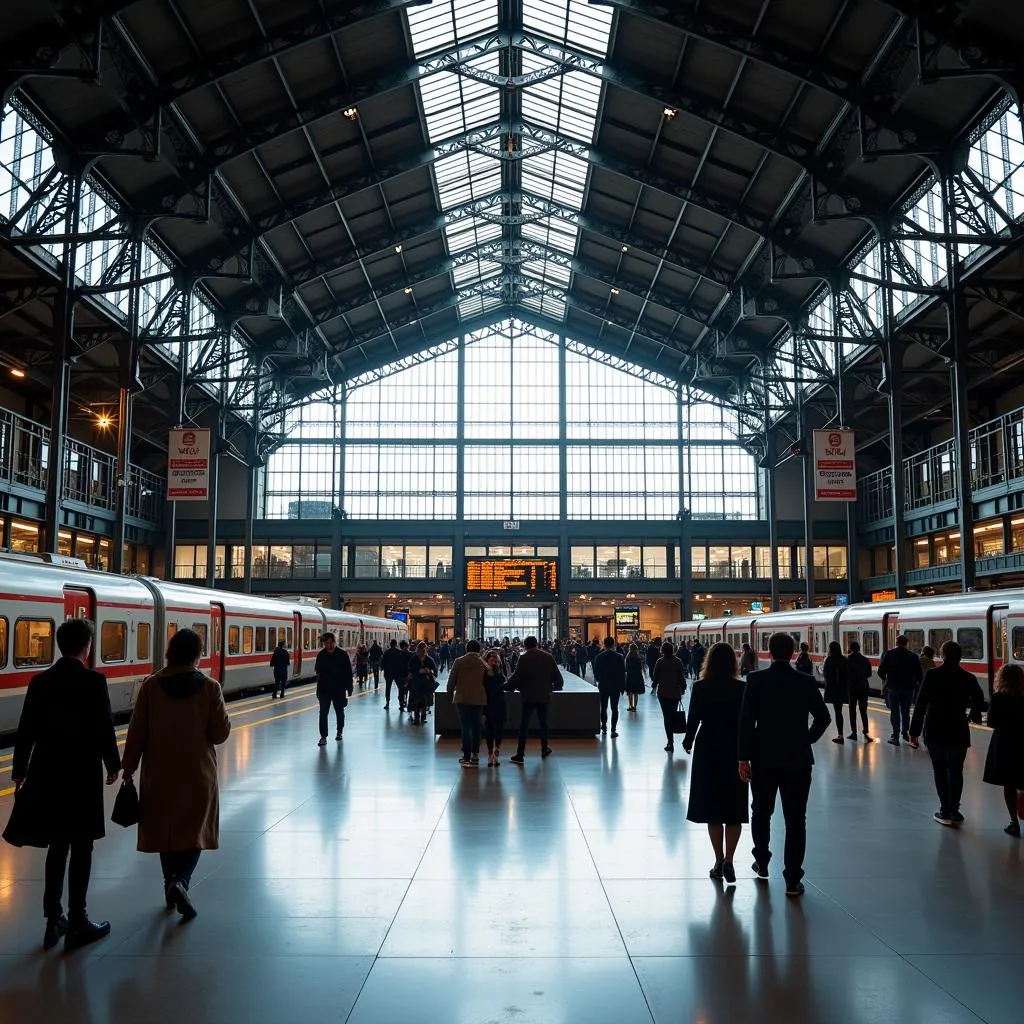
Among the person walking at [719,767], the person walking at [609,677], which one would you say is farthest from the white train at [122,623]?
the person walking at [719,767]

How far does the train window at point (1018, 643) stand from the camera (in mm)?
19016

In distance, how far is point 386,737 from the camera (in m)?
17.2

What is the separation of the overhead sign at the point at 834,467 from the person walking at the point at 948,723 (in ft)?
65.8

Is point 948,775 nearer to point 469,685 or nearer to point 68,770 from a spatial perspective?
point 469,685

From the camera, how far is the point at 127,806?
19.0 feet

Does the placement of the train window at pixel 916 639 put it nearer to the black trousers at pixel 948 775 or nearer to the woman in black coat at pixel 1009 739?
the black trousers at pixel 948 775

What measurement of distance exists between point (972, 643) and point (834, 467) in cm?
914

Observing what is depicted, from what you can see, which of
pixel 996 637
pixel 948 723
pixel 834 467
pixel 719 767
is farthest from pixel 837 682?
pixel 834 467

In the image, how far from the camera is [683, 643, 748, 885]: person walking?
707cm

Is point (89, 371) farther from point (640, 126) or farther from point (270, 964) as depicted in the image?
point (270, 964)

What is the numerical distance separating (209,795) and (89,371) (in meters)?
34.2

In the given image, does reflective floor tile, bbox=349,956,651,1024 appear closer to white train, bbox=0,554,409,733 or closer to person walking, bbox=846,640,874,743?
white train, bbox=0,554,409,733

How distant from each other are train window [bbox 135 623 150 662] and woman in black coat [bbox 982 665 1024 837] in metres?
16.4

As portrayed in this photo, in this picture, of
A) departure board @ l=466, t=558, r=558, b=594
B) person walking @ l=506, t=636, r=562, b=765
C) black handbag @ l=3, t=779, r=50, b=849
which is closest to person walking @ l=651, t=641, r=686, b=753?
person walking @ l=506, t=636, r=562, b=765
